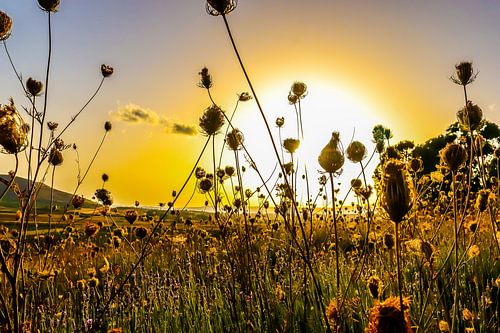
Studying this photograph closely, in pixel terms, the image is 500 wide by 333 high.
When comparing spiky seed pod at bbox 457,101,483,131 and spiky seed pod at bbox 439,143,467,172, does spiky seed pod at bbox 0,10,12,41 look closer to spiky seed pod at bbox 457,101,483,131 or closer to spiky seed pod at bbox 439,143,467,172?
spiky seed pod at bbox 439,143,467,172

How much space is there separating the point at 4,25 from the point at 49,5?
569 millimetres

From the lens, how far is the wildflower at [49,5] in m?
3.10

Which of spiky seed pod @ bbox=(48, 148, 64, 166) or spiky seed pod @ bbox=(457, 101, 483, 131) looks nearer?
spiky seed pod @ bbox=(457, 101, 483, 131)

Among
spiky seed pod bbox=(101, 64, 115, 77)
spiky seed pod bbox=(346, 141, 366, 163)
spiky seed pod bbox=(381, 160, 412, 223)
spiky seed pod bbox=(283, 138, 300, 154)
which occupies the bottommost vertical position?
spiky seed pod bbox=(381, 160, 412, 223)

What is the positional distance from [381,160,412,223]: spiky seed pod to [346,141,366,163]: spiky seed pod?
1478 mm

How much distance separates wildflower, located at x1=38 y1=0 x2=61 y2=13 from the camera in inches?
122

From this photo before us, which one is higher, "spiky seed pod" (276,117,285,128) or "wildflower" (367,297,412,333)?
"spiky seed pod" (276,117,285,128)

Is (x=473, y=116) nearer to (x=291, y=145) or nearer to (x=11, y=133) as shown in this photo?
(x=291, y=145)

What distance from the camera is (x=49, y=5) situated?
123 inches

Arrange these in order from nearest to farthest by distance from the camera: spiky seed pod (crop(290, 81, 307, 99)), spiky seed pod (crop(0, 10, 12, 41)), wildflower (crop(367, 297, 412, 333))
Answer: wildflower (crop(367, 297, 412, 333)), spiky seed pod (crop(0, 10, 12, 41)), spiky seed pod (crop(290, 81, 307, 99))

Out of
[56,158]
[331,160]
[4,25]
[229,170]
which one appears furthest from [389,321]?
[229,170]

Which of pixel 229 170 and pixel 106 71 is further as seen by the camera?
pixel 229 170

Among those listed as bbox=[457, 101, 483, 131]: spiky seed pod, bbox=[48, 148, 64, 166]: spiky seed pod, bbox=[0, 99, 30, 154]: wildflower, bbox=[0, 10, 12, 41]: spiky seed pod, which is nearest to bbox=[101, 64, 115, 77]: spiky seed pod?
bbox=[48, 148, 64, 166]: spiky seed pod

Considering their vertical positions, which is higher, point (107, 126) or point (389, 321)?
point (107, 126)
